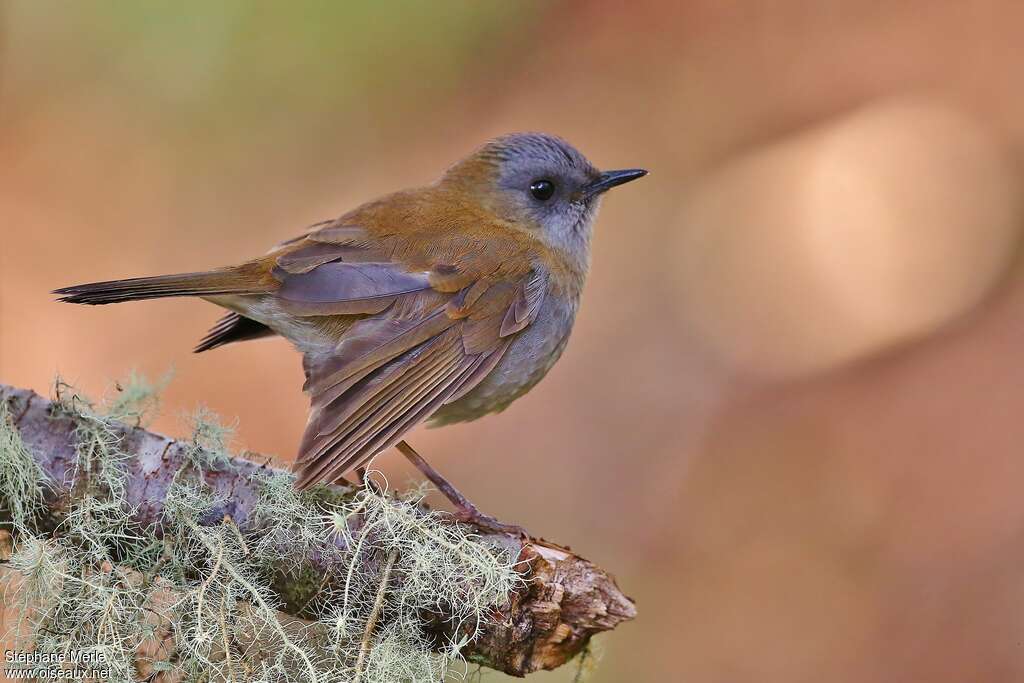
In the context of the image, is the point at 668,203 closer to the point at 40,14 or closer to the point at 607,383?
the point at 607,383

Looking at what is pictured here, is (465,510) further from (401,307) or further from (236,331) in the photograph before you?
(236,331)

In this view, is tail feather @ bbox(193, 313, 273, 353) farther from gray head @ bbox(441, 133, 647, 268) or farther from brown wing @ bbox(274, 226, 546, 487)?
gray head @ bbox(441, 133, 647, 268)

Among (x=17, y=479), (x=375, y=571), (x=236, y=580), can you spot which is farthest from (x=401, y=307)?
(x=17, y=479)

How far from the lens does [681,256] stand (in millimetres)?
6395

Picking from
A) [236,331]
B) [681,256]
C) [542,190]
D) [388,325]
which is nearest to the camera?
[388,325]

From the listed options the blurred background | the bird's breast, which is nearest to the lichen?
the bird's breast

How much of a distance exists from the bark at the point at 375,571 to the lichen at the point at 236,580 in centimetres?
2

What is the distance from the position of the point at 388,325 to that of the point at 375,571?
96cm

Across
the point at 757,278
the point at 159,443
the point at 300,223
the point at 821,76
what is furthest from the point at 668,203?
the point at 159,443

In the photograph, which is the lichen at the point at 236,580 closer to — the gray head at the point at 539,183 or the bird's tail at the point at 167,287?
the bird's tail at the point at 167,287

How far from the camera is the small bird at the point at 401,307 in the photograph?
9.82 feet

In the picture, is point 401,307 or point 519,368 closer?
point 401,307

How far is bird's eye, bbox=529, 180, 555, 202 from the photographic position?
4.07 meters

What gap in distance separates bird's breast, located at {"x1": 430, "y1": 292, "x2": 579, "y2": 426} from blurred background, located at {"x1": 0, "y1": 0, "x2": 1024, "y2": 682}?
2093mm
